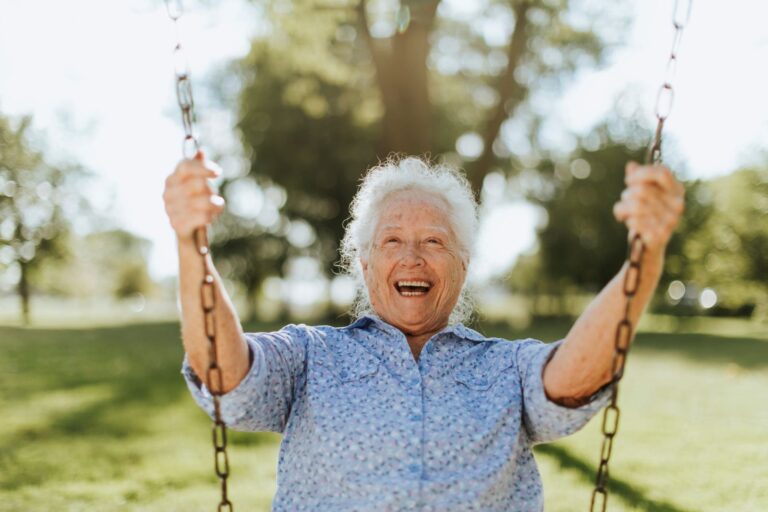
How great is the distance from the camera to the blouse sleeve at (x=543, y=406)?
221 cm

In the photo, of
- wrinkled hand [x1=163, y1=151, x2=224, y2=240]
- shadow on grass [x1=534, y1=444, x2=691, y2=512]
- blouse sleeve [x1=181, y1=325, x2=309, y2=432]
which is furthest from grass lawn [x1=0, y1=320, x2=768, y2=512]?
wrinkled hand [x1=163, y1=151, x2=224, y2=240]

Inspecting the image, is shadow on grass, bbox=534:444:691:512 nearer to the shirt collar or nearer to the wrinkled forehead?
the shirt collar

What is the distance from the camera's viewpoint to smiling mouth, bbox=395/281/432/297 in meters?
2.73

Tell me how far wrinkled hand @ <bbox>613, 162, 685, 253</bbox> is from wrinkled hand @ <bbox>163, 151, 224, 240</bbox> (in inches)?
43.6

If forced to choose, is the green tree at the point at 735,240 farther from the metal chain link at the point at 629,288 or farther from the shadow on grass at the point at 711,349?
the metal chain link at the point at 629,288

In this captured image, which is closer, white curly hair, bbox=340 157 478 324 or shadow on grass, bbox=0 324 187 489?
white curly hair, bbox=340 157 478 324

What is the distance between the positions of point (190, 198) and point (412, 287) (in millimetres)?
988

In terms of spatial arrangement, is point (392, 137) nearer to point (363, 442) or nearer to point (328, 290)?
point (363, 442)

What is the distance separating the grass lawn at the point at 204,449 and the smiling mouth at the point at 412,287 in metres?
2.71

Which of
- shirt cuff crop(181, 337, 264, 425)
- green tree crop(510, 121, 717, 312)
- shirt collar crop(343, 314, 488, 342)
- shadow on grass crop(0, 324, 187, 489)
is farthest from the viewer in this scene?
green tree crop(510, 121, 717, 312)

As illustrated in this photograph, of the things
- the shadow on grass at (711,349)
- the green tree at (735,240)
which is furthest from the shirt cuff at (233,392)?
the green tree at (735,240)

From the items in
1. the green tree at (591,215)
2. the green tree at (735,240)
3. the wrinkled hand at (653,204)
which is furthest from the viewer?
the green tree at (591,215)

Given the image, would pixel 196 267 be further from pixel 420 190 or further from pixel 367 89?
pixel 367 89

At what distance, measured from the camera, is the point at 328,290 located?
3097cm
